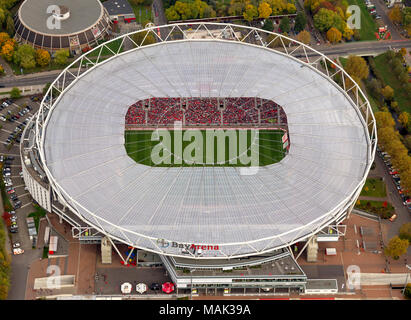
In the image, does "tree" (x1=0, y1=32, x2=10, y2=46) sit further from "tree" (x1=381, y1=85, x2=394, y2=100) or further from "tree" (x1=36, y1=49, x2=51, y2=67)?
"tree" (x1=381, y1=85, x2=394, y2=100)

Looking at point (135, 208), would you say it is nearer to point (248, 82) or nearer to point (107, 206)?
point (107, 206)

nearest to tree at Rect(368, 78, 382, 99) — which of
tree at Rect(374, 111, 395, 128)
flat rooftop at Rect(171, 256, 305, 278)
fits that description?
tree at Rect(374, 111, 395, 128)

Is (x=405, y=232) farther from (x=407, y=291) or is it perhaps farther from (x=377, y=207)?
(x=407, y=291)

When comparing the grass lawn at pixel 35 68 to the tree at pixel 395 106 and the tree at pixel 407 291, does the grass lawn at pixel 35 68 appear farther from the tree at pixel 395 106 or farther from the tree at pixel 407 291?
the tree at pixel 407 291

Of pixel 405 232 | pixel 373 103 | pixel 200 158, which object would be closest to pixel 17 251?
pixel 200 158

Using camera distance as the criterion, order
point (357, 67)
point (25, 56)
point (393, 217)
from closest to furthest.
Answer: point (393, 217), point (357, 67), point (25, 56)

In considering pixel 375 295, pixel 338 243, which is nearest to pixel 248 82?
pixel 338 243

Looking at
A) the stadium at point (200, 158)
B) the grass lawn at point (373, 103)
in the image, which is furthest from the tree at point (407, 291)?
the grass lawn at point (373, 103)
